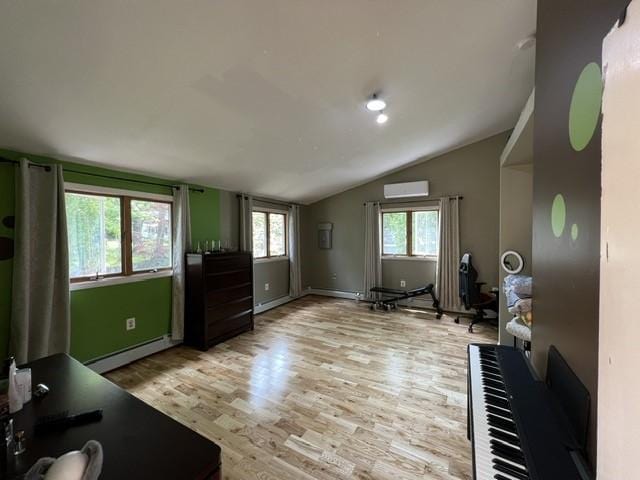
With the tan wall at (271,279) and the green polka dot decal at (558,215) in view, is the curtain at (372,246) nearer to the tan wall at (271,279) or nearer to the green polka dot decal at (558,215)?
the tan wall at (271,279)

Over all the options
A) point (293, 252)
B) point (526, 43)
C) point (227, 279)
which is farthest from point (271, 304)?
point (526, 43)

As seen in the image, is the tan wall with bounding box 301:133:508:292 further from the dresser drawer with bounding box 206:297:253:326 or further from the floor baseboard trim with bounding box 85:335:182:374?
the floor baseboard trim with bounding box 85:335:182:374

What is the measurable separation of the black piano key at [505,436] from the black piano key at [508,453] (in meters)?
0.02

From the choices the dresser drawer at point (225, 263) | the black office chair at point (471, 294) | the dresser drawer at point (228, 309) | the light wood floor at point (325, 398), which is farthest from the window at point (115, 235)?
the black office chair at point (471, 294)

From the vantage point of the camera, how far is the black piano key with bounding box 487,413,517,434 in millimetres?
905

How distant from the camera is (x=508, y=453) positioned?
81 centimetres

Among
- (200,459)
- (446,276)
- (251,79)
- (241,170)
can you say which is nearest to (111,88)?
(251,79)

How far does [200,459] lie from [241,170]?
3171 mm

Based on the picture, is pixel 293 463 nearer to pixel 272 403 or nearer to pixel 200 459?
pixel 272 403

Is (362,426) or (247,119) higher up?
(247,119)

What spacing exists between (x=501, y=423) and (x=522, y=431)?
0.26 feet

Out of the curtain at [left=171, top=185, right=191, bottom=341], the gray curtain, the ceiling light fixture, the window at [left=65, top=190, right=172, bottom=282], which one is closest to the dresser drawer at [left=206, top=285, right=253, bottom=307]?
the curtain at [left=171, top=185, right=191, bottom=341]

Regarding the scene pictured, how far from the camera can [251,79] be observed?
6.27ft

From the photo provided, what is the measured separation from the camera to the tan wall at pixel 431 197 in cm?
429
